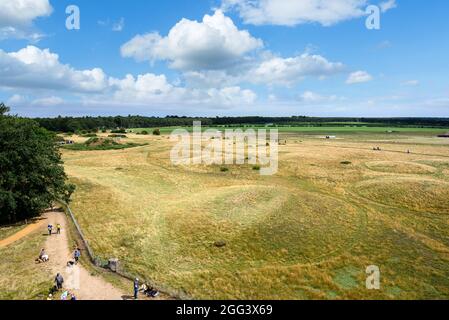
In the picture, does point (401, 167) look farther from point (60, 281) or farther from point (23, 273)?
point (23, 273)

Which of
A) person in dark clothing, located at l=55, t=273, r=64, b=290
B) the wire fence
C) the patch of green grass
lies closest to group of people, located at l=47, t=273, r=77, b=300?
person in dark clothing, located at l=55, t=273, r=64, b=290

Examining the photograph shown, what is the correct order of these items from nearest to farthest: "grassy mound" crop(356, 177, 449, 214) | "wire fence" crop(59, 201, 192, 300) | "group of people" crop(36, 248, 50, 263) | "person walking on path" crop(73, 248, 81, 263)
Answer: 1. "wire fence" crop(59, 201, 192, 300)
2. "group of people" crop(36, 248, 50, 263)
3. "person walking on path" crop(73, 248, 81, 263)
4. "grassy mound" crop(356, 177, 449, 214)

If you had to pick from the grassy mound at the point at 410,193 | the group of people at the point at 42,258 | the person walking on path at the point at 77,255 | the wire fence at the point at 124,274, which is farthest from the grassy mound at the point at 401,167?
the group of people at the point at 42,258

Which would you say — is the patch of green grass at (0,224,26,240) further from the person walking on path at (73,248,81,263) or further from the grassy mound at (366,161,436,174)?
the grassy mound at (366,161,436,174)

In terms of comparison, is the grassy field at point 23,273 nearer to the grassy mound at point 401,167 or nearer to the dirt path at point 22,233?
the dirt path at point 22,233

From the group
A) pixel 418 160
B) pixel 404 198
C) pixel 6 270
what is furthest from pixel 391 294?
pixel 418 160

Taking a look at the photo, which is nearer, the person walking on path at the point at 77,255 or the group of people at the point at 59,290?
the group of people at the point at 59,290
